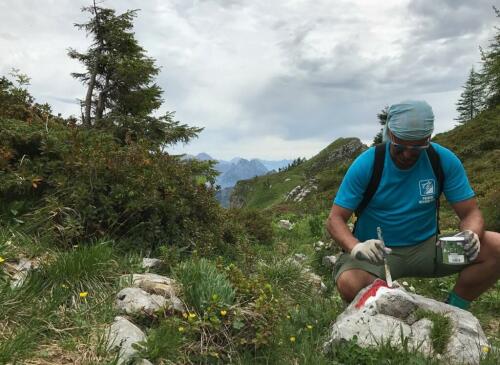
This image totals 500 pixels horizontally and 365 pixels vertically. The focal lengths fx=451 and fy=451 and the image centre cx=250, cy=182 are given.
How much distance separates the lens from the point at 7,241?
436 cm

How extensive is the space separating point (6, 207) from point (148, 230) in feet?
5.23

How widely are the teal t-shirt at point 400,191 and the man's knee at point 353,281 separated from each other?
19.8 inches

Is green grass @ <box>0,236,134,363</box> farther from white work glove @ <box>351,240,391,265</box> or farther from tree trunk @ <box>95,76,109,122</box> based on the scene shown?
→ tree trunk @ <box>95,76,109,122</box>

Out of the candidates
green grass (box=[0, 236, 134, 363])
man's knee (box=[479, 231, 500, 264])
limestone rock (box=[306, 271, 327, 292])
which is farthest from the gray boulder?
limestone rock (box=[306, 271, 327, 292])

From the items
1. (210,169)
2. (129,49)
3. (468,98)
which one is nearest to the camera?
(210,169)

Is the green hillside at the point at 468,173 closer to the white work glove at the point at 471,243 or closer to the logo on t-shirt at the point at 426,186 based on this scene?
the logo on t-shirt at the point at 426,186

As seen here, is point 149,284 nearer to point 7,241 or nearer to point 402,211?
point 7,241

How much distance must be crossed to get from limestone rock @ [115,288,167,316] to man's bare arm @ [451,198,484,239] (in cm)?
304

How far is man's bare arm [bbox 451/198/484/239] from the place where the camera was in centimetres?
446

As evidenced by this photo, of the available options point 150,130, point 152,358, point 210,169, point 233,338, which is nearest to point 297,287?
point 233,338

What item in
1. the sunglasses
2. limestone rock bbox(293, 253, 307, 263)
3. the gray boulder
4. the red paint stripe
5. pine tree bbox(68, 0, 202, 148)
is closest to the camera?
the gray boulder

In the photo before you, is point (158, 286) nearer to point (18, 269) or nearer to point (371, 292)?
point (18, 269)

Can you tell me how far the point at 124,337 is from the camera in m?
3.19

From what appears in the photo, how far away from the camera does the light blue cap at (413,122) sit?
416 centimetres
